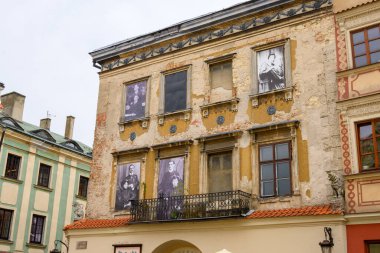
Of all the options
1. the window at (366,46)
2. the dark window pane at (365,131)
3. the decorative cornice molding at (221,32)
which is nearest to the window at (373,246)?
the dark window pane at (365,131)

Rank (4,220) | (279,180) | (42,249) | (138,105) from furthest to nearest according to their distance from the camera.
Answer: (42,249)
(4,220)
(138,105)
(279,180)

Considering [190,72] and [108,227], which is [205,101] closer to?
[190,72]

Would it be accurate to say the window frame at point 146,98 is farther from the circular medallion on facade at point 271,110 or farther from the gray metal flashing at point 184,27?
the circular medallion on facade at point 271,110

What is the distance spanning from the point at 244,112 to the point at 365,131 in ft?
13.9

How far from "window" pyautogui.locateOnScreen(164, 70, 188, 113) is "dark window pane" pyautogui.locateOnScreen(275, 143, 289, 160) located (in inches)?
174

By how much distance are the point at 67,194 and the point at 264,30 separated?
18032mm

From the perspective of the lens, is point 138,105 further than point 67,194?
No

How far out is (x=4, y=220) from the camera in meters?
25.6

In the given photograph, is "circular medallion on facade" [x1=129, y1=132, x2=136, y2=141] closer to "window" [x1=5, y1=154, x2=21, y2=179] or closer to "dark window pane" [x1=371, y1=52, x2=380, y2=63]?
"dark window pane" [x1=371, y1=52, x2=380, y2=63]

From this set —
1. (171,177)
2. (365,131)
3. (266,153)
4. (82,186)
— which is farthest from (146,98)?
(82,186)

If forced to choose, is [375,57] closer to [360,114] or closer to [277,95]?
[360,114]

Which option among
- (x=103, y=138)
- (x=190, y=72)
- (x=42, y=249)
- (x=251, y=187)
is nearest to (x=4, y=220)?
(x=42, y=249)

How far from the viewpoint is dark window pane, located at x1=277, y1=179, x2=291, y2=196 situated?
49.4ft

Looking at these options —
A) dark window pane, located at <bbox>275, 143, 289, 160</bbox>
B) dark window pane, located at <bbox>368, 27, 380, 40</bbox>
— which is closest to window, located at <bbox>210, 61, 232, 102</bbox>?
dark window pane, located at <bbox>275, 143, 289, 160</bbox>
